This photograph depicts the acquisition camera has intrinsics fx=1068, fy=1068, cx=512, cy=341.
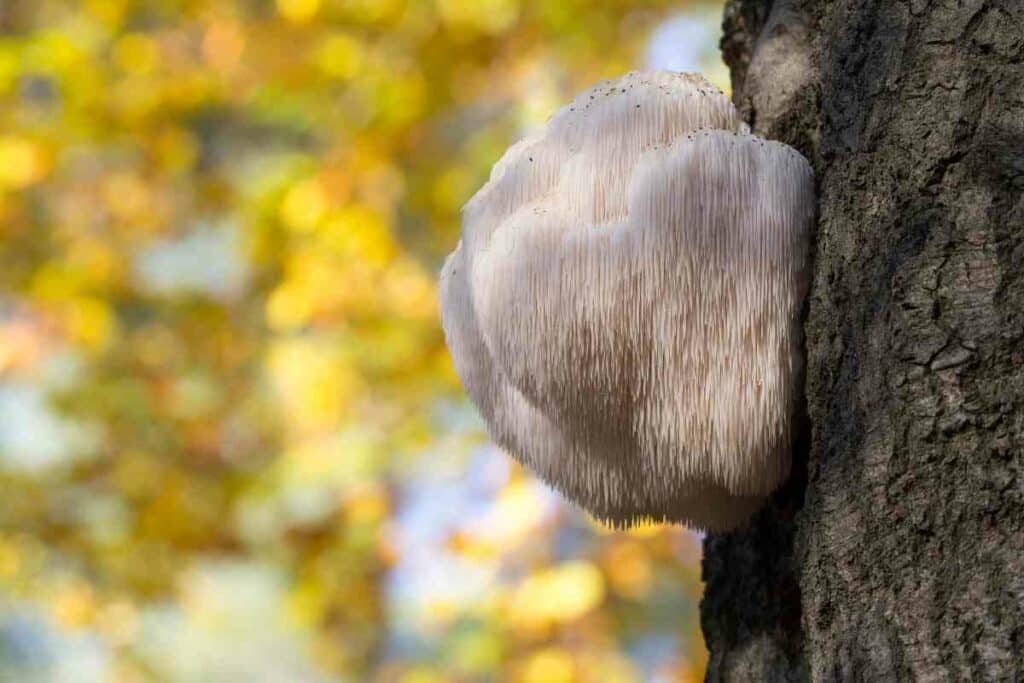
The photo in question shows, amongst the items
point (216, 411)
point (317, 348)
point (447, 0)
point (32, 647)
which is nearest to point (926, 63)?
point (447, 0)

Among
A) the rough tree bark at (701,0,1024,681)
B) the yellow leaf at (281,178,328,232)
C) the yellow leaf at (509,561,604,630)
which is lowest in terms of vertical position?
the rough tree bark at (701,0,1024,681)

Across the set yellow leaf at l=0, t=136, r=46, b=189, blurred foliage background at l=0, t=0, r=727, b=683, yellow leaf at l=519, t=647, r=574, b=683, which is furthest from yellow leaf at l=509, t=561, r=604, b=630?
yellow leaf at l=0, t=136, r=46, b=189

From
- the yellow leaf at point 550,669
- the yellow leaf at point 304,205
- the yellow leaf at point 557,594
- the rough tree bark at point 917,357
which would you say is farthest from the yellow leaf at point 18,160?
the rough tree bark at point 917,357

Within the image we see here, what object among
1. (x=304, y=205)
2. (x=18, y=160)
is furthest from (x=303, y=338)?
(x=18, y=160)

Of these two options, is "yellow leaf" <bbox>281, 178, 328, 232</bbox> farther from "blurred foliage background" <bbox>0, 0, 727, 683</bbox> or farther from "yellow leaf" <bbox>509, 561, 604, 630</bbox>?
"yellow leaf" <bbox>509, 561, 604, 630</bbox>

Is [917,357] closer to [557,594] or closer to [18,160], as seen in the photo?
[557,594]

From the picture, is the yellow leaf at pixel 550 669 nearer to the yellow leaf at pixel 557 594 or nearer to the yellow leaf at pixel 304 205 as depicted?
the yellow leaf at pixel 557 594

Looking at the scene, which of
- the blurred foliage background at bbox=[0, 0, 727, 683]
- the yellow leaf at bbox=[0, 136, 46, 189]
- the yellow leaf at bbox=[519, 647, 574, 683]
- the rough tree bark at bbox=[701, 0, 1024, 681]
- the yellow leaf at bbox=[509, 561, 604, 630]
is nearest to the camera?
the rough tree bark at bbox=[701, 0, 1024, 681]
